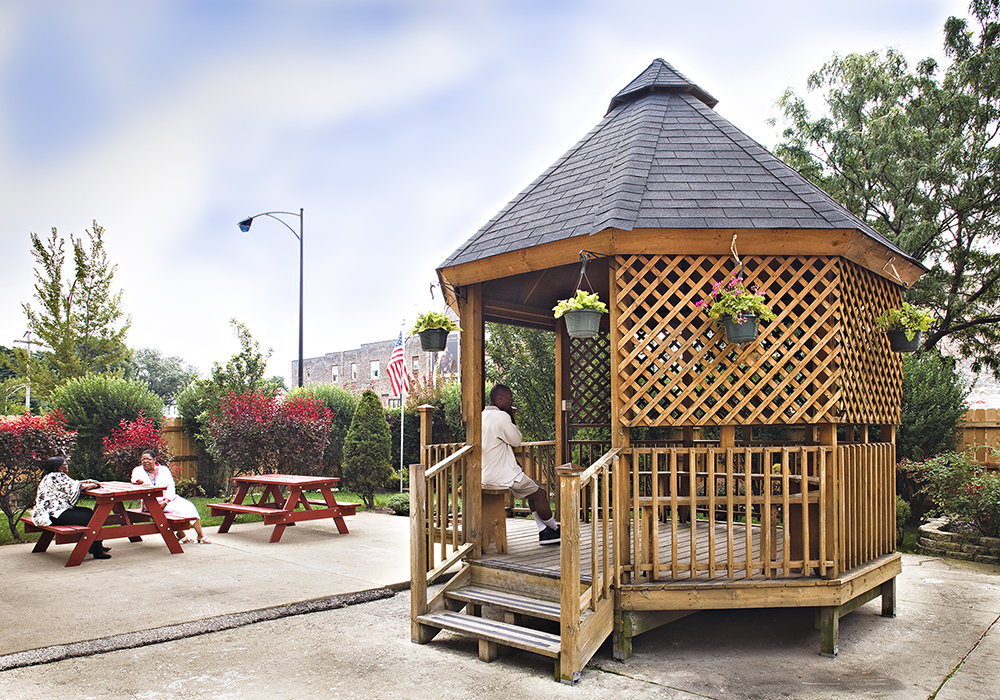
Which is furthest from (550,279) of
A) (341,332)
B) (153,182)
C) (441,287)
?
(341,332)

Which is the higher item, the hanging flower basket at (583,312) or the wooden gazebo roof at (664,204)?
the wooden gazebo roof at (664,204)

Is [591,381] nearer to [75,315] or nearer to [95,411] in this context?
[95,411]

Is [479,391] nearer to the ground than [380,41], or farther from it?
nearer to the ground

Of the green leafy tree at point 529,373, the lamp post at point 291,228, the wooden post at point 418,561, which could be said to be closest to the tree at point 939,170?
the green leafy tree at point 529,373

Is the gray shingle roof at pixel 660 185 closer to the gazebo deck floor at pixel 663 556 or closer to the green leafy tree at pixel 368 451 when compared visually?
the gazebo deck floor at pixel 663 556

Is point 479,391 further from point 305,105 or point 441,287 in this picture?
point 305,105

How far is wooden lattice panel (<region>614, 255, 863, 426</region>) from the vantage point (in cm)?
467

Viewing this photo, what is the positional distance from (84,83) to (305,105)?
3.49 m

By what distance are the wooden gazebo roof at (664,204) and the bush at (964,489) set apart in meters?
3.80

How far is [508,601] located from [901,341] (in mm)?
3872

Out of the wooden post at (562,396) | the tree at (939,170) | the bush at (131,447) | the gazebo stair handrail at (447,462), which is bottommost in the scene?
the bush at (131,447)

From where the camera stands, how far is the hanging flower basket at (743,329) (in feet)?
14.8

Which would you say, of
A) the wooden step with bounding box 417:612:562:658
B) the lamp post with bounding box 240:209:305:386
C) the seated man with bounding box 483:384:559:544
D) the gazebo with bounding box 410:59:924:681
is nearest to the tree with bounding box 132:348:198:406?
the lamp post with bounding box 240:209:305:386

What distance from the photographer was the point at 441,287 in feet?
20.0
